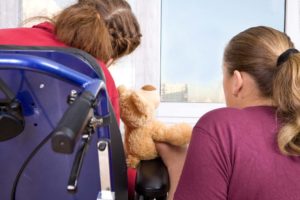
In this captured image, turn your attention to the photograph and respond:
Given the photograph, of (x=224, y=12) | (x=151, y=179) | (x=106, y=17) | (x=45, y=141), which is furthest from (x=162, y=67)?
(x=45, y=141)

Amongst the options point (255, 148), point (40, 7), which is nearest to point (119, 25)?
point (255, 148)

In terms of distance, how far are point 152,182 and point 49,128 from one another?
0.41m

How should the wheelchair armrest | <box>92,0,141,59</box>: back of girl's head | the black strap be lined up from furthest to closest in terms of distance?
<box>92,0,141,59</box>: back of girl's head, the wheelchair armrest, the black strap

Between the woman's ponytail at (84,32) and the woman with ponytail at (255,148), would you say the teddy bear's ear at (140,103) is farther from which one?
the woman with ponytail at (255,148)

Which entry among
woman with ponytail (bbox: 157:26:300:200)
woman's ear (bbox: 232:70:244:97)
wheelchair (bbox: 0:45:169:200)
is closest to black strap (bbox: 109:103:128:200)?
wheelchair (bbox: 0:45:169:200)

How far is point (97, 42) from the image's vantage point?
89cm

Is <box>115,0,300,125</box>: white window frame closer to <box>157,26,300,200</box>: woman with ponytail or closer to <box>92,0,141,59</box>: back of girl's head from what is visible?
<box>92,0,141,59</box>: back of girl's head

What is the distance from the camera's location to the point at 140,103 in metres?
1.18

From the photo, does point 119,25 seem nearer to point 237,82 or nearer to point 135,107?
point 135,107

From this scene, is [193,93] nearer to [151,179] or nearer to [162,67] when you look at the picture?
[162,67]

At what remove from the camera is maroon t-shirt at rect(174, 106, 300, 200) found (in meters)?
0.73

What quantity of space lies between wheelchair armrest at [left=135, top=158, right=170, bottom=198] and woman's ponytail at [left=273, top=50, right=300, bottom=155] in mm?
389

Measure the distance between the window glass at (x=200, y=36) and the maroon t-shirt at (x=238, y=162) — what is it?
3.78ft

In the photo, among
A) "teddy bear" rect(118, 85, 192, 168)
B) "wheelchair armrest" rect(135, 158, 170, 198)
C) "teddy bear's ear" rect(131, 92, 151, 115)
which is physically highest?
"teddy bear's ear" rect(131, 92, 151, 115)
